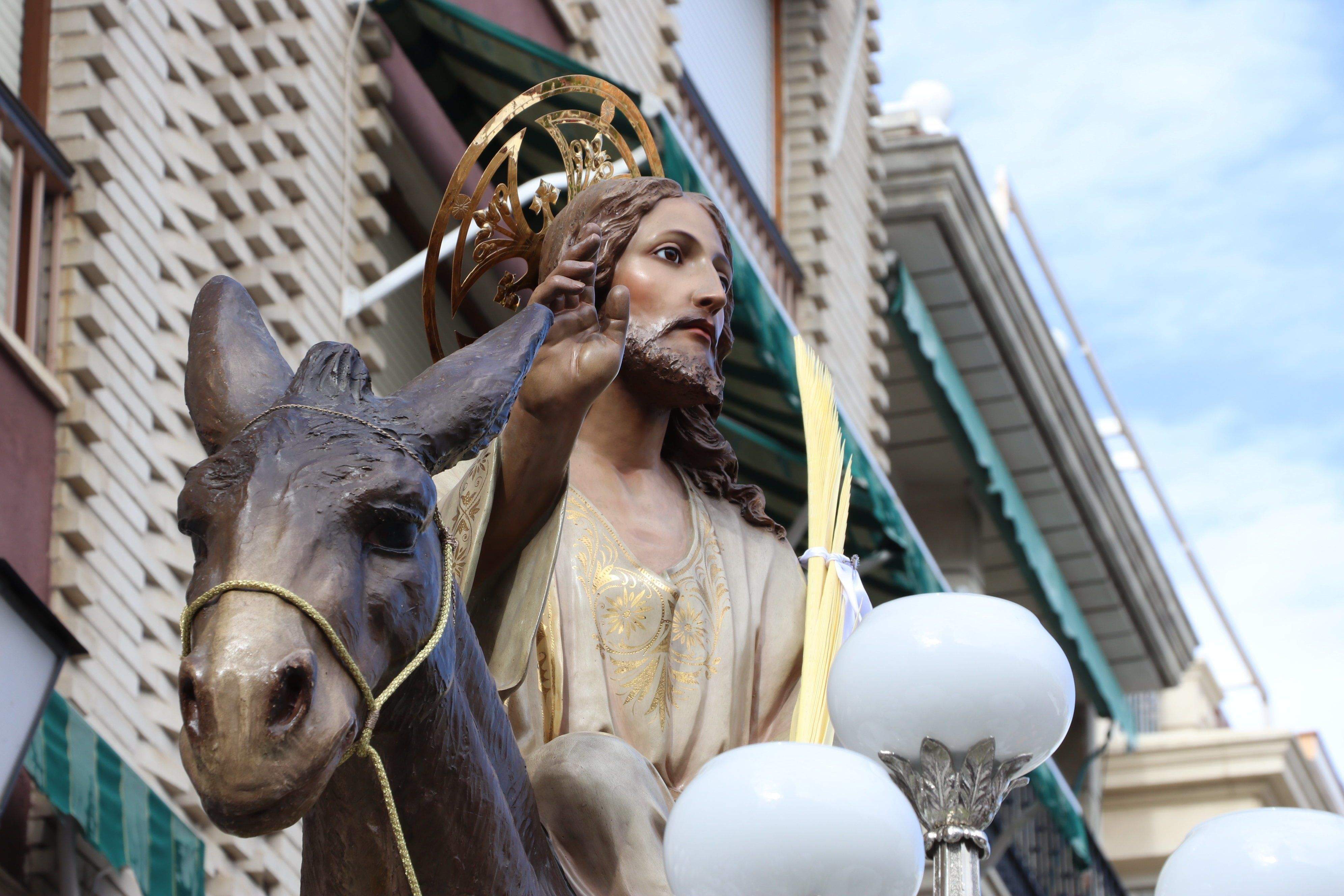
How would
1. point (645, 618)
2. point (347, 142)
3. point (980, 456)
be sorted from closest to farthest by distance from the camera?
point (645, 618) < point (347, 142) < point (980, 456)

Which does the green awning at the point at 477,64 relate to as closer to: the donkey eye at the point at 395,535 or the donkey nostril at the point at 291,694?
the donkey eye at the point at 395,535

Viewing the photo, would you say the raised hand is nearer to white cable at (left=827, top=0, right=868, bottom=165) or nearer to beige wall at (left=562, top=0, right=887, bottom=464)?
beige wall at (left=562, top=0, right=887, bottom=464)

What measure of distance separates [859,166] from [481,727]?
1407 centimetres

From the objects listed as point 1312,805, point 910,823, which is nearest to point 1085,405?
point 1312,805

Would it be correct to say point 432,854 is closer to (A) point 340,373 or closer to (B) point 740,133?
(A) point 340,373

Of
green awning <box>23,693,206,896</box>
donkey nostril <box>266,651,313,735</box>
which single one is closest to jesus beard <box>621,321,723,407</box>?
donkey nostril <box>266,651,313,735</box>

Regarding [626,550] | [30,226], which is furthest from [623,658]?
[30,226]

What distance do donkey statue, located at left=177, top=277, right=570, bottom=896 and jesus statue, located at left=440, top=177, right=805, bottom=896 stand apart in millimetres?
303

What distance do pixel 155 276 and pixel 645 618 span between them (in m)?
4.51

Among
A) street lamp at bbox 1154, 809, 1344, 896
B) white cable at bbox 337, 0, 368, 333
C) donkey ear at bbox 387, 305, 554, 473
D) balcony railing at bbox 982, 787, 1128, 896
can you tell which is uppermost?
white cable at bbox 337, 0, 368, 333

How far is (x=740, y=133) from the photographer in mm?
15680

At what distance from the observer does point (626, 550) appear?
4.42 meters

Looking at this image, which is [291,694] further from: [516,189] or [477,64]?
[477,64]

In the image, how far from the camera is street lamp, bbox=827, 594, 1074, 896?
3527mm
